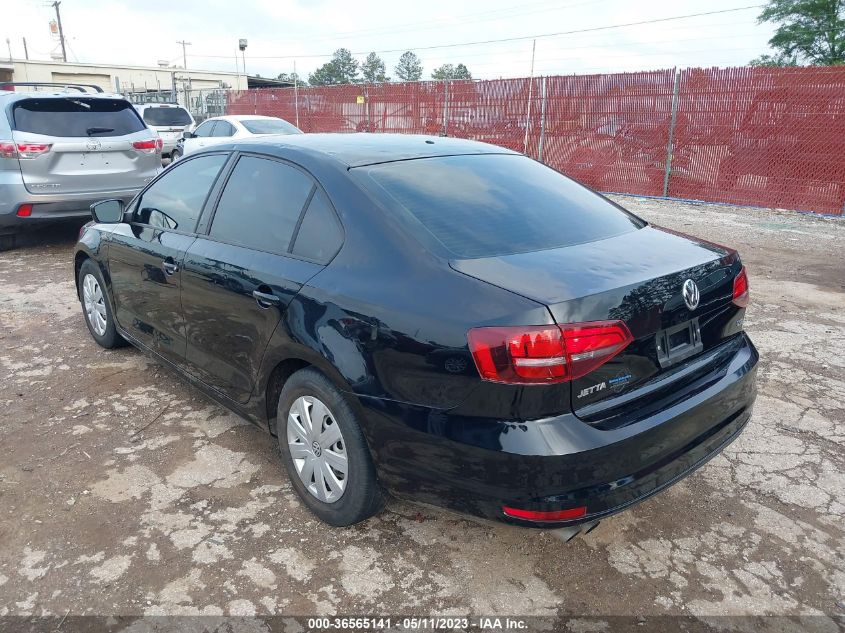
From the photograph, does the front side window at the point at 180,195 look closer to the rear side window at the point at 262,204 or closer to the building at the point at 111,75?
the rear side window at the point at 262,204

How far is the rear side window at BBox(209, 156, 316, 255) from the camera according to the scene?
294cm

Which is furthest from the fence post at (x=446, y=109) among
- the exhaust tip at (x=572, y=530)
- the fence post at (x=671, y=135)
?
the exhaust tip at (x=572, y=530)

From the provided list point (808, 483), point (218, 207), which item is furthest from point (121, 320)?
point (808, 483)

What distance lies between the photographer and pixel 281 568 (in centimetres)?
256

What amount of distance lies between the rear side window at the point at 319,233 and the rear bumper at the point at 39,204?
547 cm

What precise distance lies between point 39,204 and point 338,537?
6.31 metres

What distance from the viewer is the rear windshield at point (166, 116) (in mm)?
18594

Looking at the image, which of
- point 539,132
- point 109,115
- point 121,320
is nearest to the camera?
point 121,320

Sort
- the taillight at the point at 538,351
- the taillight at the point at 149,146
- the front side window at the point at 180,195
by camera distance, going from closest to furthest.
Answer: the taillight at the point at 538,351
the front side window at the point at 180,195
the taillight at the point at 149,146

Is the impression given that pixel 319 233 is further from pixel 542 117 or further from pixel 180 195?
pixel 542 117

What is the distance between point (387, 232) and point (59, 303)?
477 centimetres

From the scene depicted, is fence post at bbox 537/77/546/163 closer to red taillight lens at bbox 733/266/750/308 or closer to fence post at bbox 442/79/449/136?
fence post at bbox 442/79/449/136

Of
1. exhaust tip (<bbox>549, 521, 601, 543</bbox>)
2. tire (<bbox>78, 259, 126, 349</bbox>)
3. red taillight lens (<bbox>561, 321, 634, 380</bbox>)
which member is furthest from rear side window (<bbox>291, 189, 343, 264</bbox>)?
tire (<bbox>78, 259, 126, 349</bbox>)

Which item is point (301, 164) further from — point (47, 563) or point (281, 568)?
point (47, 563)
